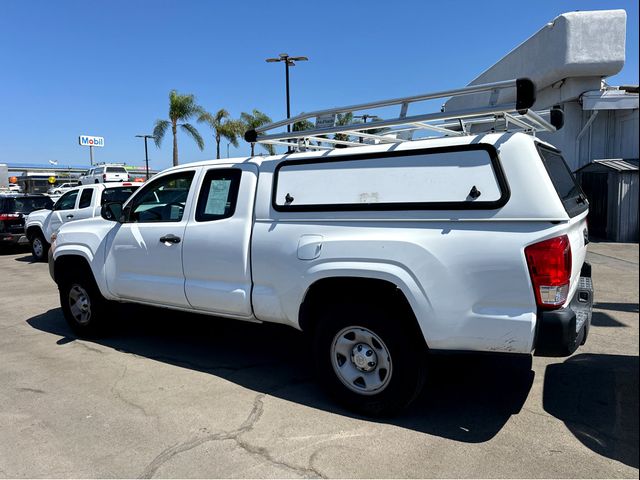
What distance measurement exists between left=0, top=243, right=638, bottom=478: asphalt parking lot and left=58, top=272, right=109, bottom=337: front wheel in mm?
184

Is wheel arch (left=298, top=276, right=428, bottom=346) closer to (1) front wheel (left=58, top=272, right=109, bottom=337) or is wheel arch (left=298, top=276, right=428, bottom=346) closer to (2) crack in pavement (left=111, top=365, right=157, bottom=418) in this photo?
(2) crack in pavement (left=111, top=365, right=157, bottom=418)

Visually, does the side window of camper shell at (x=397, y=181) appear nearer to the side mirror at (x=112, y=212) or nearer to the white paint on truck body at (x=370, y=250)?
the white paint on truck body at (x=370, y=250)

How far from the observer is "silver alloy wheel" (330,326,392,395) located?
3.59m

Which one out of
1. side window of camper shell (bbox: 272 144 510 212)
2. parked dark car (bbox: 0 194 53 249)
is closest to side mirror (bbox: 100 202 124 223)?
side window of camper shell (bbox: 272 144 510 212)

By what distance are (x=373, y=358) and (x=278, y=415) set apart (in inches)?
33.5

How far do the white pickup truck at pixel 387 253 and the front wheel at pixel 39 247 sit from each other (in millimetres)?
9304

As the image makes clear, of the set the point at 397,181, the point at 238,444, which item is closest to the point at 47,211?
the point at 238,444

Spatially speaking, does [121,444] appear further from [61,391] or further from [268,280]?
[268,280]

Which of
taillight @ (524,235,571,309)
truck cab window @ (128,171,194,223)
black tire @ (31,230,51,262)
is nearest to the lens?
taillight @ (524,235,571,309)

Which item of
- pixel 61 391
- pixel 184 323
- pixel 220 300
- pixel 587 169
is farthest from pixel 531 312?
pixel 587 169

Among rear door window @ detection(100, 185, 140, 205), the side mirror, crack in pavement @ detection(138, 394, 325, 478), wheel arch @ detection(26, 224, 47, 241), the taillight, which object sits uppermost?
rear door window @ detection(100, 185, 140, 205)

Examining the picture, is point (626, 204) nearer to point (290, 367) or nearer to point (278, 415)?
point (290, 367)

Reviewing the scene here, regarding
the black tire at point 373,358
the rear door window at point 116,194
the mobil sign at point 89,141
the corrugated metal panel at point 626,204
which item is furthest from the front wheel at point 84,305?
the mobil sign at point 89,141

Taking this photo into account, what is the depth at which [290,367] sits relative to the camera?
4723 millimetres
